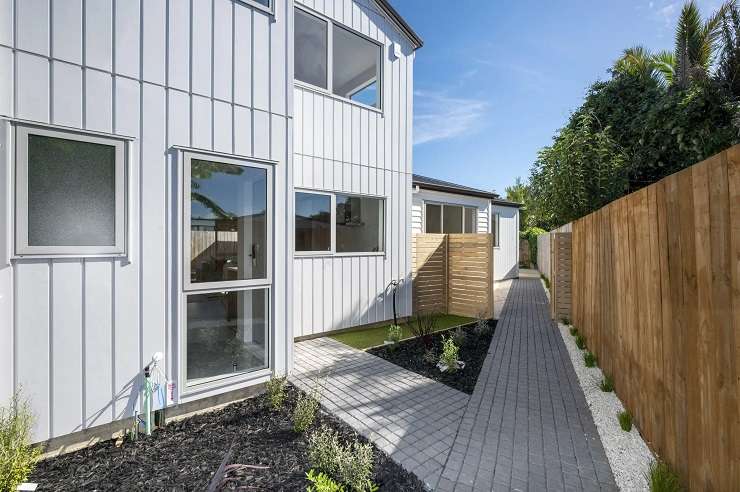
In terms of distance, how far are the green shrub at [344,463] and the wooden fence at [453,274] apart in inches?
229

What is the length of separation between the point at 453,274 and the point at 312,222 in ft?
13.6

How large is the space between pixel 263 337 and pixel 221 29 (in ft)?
11.8

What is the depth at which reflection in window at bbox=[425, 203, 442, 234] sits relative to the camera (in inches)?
432

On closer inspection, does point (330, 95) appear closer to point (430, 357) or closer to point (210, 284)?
point (210, 284)

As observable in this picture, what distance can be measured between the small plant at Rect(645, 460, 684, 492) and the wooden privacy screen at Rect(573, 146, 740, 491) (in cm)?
7

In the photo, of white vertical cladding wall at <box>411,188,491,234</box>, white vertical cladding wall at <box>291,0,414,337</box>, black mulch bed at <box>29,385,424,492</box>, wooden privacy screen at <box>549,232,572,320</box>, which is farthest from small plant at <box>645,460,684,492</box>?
white vertical cladding wall at <box>411,188,491,234</box>

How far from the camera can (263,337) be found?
4070 millimetres

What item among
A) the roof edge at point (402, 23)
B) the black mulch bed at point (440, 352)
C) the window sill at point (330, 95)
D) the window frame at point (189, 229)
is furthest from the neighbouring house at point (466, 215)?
the window frame at point (189, 229)

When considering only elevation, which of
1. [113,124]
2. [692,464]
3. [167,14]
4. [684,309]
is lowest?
[692,464]

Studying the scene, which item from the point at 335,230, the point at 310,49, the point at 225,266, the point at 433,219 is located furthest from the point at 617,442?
the point at 433,219

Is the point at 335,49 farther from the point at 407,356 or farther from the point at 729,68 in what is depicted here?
the point at 729,68

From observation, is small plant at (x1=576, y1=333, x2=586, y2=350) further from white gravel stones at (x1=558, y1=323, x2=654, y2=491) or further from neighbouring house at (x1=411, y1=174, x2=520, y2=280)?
neighbouring house at (x1=411, y1=174, x2=520, y2=280)

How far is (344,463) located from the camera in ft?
8.02

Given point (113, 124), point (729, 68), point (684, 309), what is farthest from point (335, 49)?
point (729, 68)
